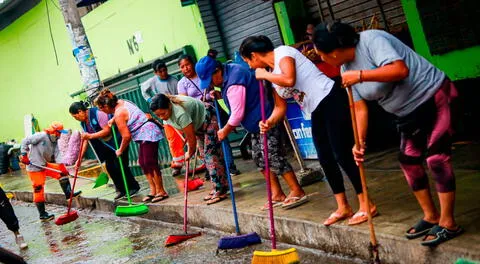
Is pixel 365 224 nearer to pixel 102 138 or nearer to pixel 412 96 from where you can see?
pixel 412 96

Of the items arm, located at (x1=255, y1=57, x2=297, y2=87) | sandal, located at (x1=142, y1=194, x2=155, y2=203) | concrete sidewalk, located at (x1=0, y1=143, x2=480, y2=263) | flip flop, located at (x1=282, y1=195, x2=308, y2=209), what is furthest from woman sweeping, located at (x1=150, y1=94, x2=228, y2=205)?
arm, located at (x1=255, y1=57, x2=297, y2=87)

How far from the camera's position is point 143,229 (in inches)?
347

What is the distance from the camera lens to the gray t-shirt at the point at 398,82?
13.7 feet

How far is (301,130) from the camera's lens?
884cm

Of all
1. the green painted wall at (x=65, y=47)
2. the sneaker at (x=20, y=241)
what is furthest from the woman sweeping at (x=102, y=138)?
the green painted wall at (x=65, y=47)

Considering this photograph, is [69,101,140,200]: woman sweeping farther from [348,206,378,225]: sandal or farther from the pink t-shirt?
[348,206,378,225]: sandal

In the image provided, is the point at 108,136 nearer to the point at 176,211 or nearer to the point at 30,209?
the point at 176,211

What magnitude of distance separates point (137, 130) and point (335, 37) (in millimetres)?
5247

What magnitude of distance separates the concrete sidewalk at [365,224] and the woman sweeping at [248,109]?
24 cm

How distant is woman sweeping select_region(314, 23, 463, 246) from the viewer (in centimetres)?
414

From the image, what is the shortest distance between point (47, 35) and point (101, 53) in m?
3.84

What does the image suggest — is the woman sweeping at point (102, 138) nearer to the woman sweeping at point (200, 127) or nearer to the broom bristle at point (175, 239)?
the woman sweeping at point (200, 127)

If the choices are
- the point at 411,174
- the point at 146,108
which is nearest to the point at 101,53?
the point at 146,108

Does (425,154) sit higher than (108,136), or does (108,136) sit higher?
(108,136)
